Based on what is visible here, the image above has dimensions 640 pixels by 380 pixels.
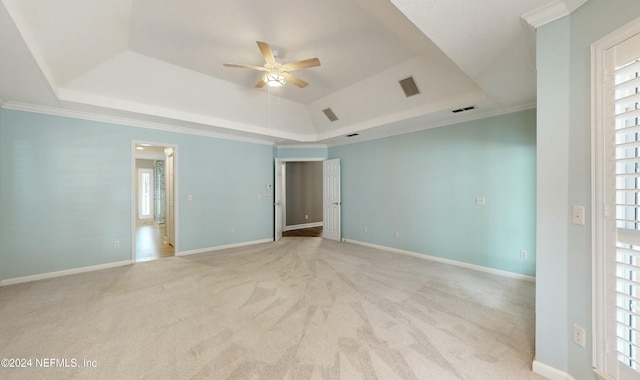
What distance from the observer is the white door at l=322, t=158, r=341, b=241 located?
6.41 m

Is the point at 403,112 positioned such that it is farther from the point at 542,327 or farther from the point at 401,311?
the point at 542,327

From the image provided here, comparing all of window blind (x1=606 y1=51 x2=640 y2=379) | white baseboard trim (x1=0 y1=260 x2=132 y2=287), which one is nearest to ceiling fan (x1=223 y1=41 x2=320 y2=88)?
window blind (x1=606 y1=51 x2=640 y2=379)

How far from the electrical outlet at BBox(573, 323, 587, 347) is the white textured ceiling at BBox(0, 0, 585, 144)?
2.15 metres

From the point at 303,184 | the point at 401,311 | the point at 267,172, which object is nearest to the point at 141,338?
the point at 401,311

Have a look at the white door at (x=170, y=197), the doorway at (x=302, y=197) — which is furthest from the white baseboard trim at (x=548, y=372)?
the doorway at (x=302, y=197)

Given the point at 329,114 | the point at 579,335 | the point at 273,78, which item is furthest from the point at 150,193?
the point at 579,335

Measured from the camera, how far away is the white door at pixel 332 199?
641 centimetres

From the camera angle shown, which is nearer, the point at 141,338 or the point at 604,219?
the point at 604,219

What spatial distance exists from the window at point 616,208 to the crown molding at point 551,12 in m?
0.35

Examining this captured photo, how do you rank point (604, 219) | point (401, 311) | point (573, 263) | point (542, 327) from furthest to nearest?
point (401, 311) → point (542, 327) → point (573, 263) → point (604, 219)

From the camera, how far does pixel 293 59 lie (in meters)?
3.50

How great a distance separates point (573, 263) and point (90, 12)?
15.2ft

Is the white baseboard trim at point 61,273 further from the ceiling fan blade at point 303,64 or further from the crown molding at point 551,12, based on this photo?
the crown molding at point 551,12

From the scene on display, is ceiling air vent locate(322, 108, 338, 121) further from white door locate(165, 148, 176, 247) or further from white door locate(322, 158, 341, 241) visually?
white door locate(165, 148, 176, 247)
